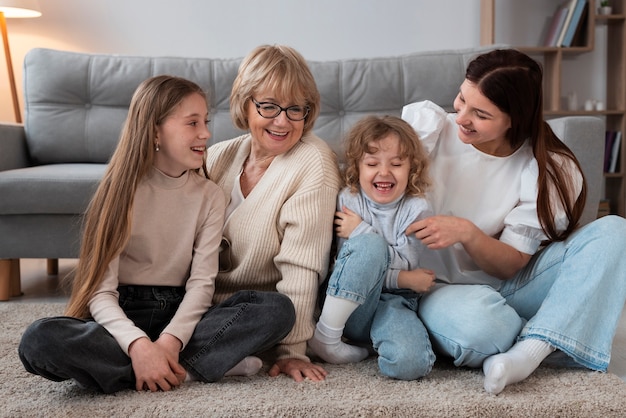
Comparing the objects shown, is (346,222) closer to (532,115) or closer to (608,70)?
(532,115)

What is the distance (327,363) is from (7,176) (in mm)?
1328

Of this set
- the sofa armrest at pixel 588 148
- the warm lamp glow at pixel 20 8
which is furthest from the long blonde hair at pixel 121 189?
the warm lamp glow at pixel 20 8

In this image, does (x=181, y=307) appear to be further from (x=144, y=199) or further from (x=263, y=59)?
(x=263, y=59)

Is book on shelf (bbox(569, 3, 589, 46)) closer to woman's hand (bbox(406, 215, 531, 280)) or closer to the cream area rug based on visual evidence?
woman's hand (bbox(406, 215, 531, 280))

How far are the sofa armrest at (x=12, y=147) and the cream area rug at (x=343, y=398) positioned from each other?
1274 mm

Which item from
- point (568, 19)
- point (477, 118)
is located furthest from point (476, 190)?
point (568, 19)

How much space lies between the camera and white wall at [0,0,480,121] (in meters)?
3.47

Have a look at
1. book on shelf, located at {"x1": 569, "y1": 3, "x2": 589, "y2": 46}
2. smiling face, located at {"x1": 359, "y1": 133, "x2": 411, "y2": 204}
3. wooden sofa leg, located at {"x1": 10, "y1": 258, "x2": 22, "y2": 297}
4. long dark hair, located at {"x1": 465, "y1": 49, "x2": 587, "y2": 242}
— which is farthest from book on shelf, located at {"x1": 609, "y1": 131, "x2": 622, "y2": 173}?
wooden sofa leg, located at {"x1": 10, "y1": 258, "x2": 22, "y2": 297}

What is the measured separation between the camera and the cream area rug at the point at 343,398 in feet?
3.84

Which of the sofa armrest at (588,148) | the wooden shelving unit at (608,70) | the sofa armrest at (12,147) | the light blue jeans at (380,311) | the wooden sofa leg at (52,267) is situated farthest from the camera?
the wooden shelving unit at (608,70)

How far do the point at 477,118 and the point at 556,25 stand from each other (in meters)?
2.56

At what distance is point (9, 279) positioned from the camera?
2.27 metres

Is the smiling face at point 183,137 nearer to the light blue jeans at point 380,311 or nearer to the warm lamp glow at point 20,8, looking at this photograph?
the light blue jeans at point 380,311

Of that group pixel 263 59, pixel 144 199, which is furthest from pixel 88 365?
pixel 263 59
